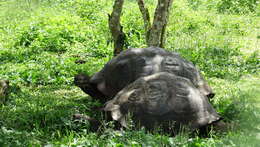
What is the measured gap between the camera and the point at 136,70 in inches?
197

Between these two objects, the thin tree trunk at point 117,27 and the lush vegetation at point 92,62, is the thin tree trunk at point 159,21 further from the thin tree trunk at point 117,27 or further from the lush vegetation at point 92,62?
the lush vegetation at point 92,62

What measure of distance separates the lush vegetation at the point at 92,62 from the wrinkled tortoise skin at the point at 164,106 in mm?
168

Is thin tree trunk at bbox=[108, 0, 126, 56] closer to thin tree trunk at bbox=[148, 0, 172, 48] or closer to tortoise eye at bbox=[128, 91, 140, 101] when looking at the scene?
Answer: thin tree trunk at bbox=[148, 0, 172, 48]

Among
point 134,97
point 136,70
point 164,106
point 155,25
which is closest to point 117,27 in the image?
point 155,25

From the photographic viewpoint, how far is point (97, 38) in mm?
9289

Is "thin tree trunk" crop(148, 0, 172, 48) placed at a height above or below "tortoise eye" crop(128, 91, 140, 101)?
above

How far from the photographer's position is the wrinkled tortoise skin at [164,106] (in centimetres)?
405

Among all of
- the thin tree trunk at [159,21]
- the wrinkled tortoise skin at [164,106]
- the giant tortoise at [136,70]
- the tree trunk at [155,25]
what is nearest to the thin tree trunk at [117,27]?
the tree trunk at [155,25]

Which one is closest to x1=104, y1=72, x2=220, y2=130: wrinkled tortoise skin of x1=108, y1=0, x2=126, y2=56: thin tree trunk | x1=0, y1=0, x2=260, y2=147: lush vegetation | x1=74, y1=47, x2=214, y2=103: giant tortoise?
x1=0, y1=0, x2=260, y2=147: lush vegetation

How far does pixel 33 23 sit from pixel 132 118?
20.2 ft

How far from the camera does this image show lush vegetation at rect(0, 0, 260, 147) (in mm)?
3721

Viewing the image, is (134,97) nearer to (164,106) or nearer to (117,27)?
(164,106)

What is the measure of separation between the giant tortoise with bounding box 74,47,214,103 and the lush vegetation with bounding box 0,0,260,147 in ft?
0.88

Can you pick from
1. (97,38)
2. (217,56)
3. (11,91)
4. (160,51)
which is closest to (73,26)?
(97,38)
